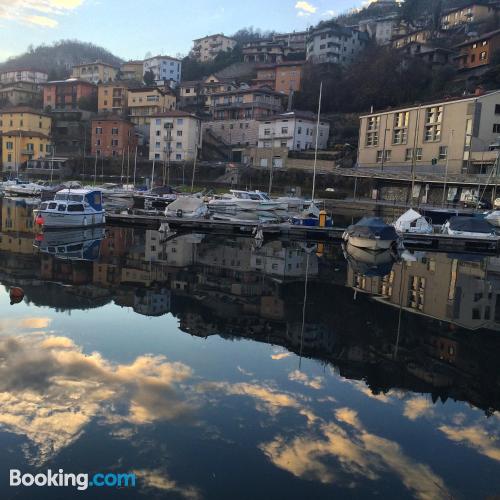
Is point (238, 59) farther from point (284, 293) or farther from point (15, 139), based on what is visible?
point (284, 293)

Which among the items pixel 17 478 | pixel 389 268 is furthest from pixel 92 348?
pixel 389 268

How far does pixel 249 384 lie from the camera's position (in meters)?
10.9

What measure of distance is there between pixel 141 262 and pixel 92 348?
12603 mm

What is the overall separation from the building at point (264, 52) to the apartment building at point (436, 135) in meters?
61.5

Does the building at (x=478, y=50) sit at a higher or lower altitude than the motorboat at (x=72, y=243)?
higher

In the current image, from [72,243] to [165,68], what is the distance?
11630cm

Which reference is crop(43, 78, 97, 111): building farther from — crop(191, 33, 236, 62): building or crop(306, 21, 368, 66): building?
crop(306, 21, 368, 66): building

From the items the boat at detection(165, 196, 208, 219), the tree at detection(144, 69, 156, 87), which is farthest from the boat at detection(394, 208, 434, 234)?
the tree at detection(144, 69, 156, 87)

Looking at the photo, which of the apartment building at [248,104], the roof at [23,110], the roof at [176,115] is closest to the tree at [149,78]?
the roof at [23,110]

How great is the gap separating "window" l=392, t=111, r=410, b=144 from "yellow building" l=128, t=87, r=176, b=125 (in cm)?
5212

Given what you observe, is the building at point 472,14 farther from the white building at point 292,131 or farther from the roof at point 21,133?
the roof at point 21,133

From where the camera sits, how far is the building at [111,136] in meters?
95.6

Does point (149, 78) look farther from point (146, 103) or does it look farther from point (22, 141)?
point (22, 141)

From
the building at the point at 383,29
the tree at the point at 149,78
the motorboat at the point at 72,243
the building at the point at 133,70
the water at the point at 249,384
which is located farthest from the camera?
the building at the point at 133,70
